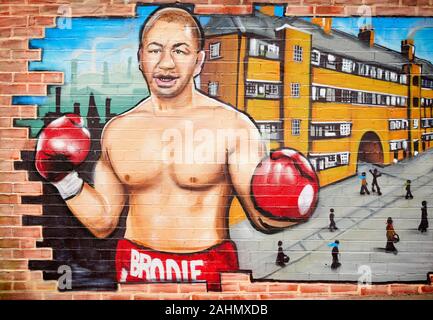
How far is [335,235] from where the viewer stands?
4.00 meters

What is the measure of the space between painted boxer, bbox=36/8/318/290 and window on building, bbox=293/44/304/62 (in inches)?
28.1

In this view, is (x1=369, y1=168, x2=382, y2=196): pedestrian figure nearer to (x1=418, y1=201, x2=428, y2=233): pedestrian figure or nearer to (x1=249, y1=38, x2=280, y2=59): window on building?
(x1=418, y1=201, x2=428, y2=233): pedestrian figure

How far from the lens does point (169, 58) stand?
3.97m

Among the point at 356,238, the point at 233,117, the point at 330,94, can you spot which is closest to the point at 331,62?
the point at 330,94

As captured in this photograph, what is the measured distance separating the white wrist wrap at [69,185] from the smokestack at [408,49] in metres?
3.19

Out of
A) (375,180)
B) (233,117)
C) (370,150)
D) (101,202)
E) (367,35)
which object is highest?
(367,35)

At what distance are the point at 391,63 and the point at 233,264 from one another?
234 cm

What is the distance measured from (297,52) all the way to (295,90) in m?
0.35

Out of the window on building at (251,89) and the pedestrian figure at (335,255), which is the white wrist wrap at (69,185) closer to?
the window on building at (251,89)

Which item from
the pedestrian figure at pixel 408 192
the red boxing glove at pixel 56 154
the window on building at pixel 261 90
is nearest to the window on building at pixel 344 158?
the pedestrian figure at pixel 408 192

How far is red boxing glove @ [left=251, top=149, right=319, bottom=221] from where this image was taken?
3.98m

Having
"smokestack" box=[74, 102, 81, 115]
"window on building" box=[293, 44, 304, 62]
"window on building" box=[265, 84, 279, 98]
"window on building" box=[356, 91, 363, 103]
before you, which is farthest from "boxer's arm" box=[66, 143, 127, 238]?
"window on building" box=[356, 91, 363, 103]

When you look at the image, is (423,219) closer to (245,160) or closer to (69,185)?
(245,160)
